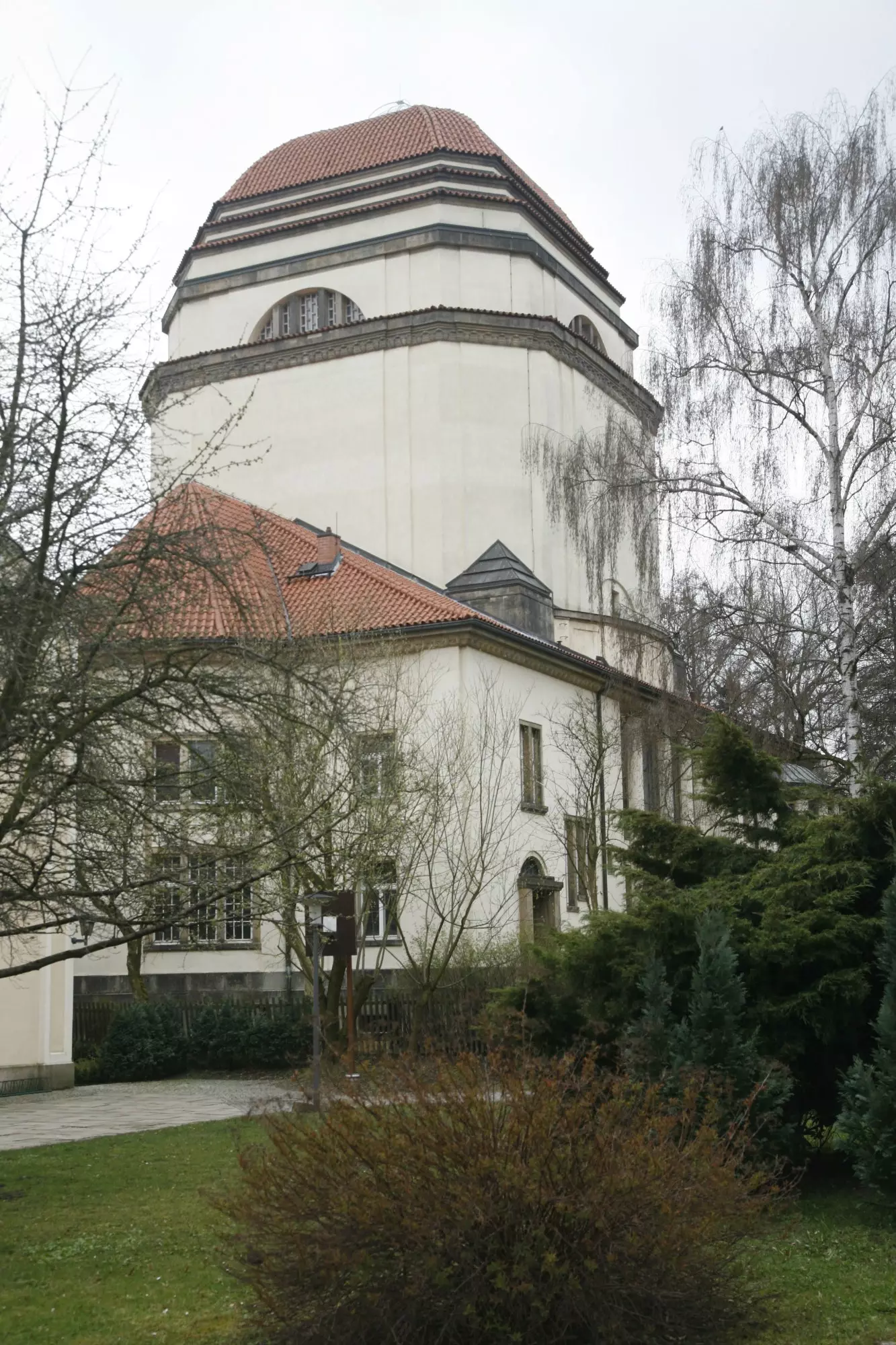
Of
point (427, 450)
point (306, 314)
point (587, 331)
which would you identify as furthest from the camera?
point (587, 331)

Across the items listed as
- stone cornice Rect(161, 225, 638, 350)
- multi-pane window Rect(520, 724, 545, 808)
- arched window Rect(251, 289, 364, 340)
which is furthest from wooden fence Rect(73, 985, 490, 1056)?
arched window Rect(251, 289, 364, 340)

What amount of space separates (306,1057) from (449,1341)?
19.2 m

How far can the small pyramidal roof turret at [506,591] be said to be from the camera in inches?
1294

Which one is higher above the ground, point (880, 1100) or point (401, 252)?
point (401, 252)

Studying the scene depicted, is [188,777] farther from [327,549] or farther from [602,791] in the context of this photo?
[327,549]

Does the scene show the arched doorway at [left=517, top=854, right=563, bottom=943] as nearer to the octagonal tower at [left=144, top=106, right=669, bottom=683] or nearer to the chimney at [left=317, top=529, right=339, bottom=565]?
the octagonal tower at [left=144, top=106, right=669, bottom=683]

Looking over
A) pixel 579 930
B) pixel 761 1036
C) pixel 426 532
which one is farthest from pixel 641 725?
pixel 761 1036

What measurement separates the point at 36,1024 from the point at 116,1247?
14352mm

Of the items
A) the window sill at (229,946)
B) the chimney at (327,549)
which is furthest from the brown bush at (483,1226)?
the chimney at (327,549)

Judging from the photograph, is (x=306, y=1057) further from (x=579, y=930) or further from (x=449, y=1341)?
(x=449, y=1341)

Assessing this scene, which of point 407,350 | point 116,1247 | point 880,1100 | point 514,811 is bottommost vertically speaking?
point 116,1247

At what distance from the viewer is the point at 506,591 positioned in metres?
33.0

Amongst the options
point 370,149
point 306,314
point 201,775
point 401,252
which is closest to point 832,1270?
point 201,775

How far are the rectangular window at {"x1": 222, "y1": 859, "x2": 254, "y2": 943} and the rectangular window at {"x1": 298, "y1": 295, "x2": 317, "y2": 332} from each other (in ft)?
52.1
